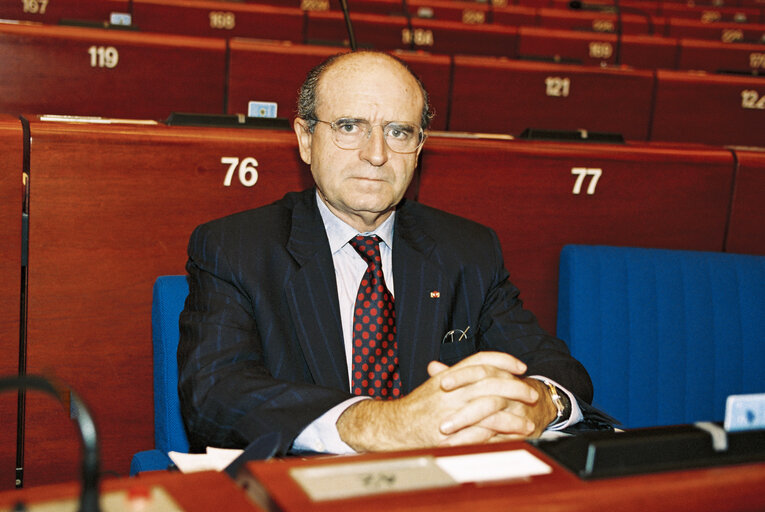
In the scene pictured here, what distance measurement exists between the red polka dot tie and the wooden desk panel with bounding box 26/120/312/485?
0.44 metres

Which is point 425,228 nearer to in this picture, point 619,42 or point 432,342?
point 432,342

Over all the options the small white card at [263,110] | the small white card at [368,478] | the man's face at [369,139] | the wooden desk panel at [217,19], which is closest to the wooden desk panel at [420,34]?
the wooden desk panel at [217,19]

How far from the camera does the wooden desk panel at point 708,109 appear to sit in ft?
13.0

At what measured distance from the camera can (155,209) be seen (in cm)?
181

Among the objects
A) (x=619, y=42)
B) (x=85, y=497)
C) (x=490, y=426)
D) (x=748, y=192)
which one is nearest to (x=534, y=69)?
(x=748, y=192)

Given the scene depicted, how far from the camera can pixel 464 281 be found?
5.64 ft

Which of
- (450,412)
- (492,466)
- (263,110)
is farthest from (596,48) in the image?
(492,466)

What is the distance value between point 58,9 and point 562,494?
194 inches

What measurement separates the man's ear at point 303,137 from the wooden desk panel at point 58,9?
138 inches

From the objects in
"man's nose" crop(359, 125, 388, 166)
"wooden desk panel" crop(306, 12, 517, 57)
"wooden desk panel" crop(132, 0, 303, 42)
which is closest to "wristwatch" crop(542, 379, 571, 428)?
"man's nose" crop(359, 125, 388, 166)

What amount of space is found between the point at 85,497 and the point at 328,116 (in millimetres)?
1214

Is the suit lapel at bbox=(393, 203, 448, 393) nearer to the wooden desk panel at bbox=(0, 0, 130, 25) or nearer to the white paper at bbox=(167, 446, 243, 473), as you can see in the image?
the white paper at bbox=(167, 446, 243, 473)

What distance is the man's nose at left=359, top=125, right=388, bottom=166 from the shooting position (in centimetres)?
165

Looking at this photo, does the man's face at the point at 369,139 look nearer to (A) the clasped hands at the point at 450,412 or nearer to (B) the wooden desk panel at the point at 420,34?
(A) the clasped hands at the point at 450,412
